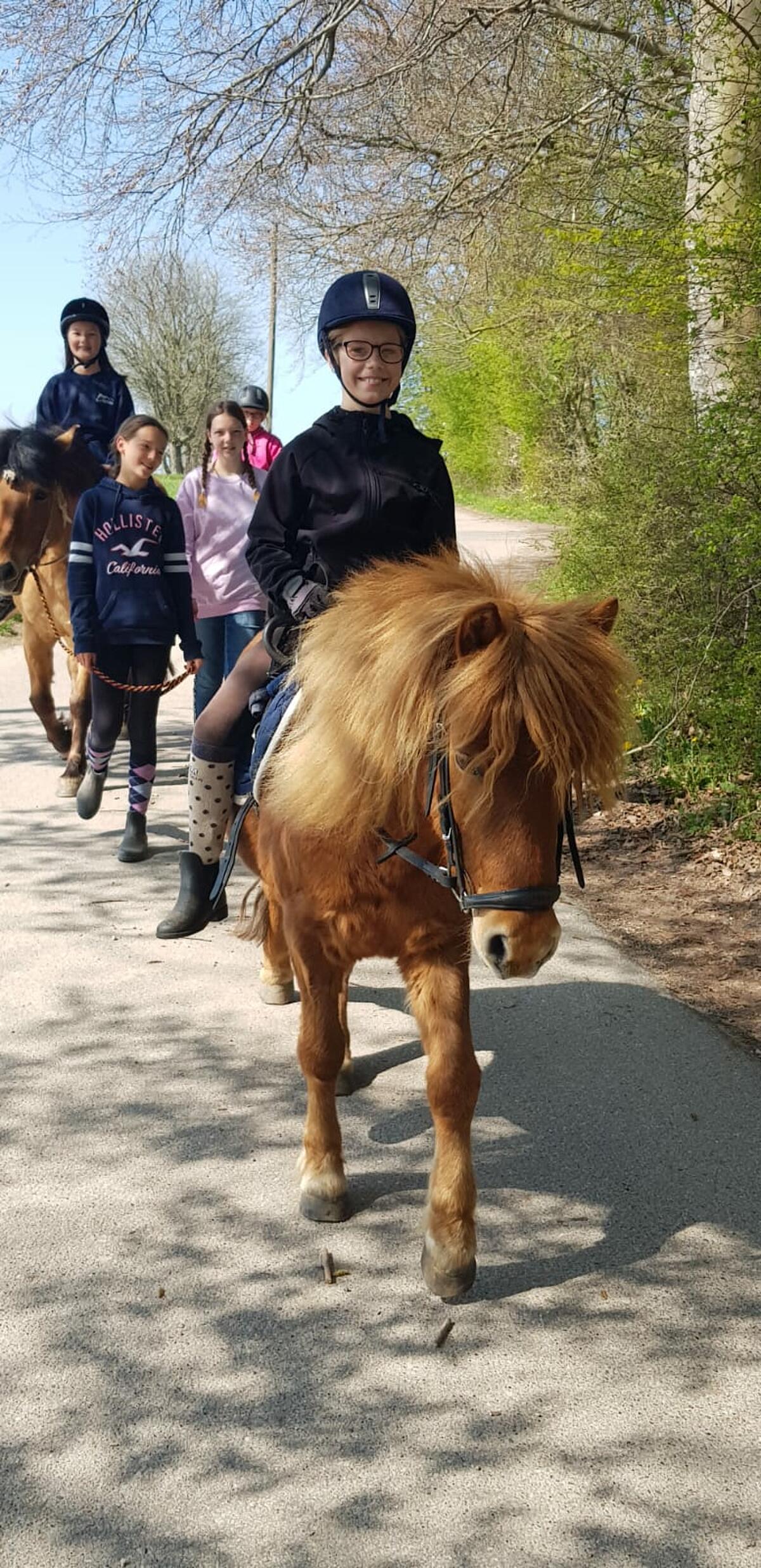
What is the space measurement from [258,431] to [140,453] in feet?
11.1

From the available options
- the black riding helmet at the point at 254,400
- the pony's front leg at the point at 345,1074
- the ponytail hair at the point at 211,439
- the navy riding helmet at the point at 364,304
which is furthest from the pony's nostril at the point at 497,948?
the black riding helmet at the point at 254,400

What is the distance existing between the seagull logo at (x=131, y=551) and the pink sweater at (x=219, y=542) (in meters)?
0.40

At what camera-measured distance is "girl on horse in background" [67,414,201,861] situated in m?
7.29

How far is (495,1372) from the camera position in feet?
10.1

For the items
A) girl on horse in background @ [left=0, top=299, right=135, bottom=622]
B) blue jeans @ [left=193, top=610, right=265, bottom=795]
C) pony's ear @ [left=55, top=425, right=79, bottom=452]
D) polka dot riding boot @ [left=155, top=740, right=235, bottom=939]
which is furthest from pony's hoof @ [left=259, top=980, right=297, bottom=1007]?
girl on horse in background @ [left=0, top=299, right=135, bottom=622]

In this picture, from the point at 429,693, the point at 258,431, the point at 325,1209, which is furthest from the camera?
the point at 258,431

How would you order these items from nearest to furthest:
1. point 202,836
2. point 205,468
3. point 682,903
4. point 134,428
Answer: point 202,836
point 682,903
point 134,428
point 205,468

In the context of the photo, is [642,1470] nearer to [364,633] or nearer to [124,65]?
[364,633]

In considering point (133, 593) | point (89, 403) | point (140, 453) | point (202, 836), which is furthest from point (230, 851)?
point (89, 403)

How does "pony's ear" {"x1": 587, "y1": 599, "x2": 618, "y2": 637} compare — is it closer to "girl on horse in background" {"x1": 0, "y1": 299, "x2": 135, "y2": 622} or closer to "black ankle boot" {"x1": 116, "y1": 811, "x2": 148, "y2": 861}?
"black ankle boot" {"x1": 116, "y1": 811, "x2": 148, "y2": 861}

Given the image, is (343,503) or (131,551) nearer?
(343,503)

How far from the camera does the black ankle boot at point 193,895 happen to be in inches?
215

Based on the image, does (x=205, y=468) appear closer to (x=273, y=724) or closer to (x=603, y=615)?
(x=273, y=724)

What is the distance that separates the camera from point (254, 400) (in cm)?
1086
